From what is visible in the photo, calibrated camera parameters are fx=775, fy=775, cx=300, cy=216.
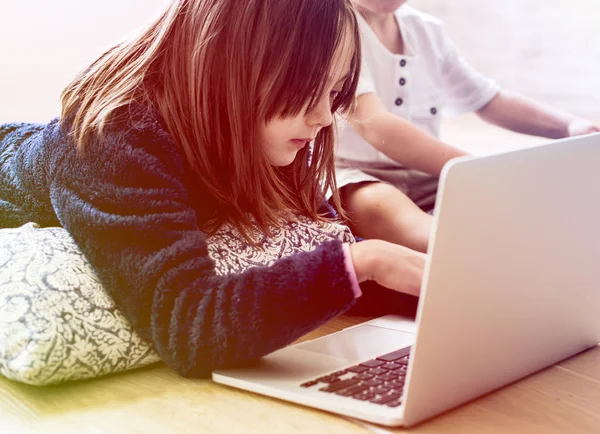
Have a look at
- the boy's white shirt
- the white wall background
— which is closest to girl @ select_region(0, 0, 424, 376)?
the boy's white shirt

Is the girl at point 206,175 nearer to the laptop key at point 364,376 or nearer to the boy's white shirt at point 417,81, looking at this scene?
the laptop key at point 364,376

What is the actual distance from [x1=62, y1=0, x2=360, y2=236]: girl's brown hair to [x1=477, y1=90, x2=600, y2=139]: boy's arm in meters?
0.69

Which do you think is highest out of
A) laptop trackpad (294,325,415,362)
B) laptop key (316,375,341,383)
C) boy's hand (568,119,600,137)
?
boy's hand (568,119,600,137)

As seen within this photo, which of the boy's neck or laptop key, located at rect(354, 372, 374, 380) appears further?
the boy's neck

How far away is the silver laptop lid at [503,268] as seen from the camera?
544 mm

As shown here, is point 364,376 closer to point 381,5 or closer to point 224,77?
point 224,77

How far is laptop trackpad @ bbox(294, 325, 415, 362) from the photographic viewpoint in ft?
2.51

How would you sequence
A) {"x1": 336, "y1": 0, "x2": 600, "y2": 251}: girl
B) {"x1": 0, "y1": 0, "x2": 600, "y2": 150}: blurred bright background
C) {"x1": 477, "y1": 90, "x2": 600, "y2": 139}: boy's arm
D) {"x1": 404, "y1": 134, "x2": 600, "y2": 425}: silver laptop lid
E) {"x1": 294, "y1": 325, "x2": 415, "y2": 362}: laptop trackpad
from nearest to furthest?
{"x1": 404, "y1": 134, "x2": 600, "y2": 425}: silver laptop lid, {"x1": 294, "y1": 325, "x2": 415, "y2": 362}: laptop trackpad, {"x1": 336, "y1": 0, "x2": 600, "y2": 251}: girl, {"x1": 477, "y1": 90, "x2": 600, "y2": 139}: boy's arm, {"x1": 0, "y1": 0, "x2": 600, "y2": 150}: blurred bright background

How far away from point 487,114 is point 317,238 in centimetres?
71

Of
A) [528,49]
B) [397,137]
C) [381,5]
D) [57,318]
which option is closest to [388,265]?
A: [57,318]

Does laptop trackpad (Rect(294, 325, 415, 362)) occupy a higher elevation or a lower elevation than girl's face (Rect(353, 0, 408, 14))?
lower

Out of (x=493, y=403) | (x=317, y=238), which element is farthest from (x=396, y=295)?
(x=493, y=403)

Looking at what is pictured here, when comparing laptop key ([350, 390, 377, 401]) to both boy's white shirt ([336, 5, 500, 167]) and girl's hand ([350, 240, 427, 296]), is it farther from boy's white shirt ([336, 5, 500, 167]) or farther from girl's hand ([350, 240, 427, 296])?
boy's white shirt ([336, 5, 500, 167])

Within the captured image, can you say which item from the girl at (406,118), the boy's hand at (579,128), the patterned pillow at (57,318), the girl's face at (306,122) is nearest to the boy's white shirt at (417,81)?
the girl at (406,118)
